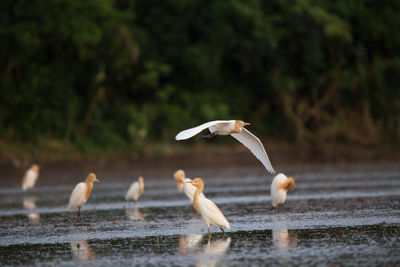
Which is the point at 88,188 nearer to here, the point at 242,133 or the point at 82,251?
the point at 242,133

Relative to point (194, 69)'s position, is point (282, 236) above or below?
below

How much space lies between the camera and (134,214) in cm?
1328

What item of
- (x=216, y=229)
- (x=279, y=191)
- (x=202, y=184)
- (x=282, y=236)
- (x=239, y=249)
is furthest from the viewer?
(x=279, y=191)

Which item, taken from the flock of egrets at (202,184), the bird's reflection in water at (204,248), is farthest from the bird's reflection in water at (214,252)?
the flock of egrets at (202,184)

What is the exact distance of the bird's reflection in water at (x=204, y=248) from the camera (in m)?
7.78

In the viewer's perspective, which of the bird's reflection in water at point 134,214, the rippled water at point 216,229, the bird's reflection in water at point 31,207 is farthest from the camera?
the bird's reflection in water at point 31,207

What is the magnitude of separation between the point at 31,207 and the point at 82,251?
7.08m

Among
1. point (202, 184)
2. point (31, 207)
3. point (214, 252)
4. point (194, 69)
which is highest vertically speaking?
point (194, 69)

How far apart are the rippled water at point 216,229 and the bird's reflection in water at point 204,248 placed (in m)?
0.01

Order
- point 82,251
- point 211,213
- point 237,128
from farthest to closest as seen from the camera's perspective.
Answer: point 237,128 → point 211,213 → point 82,251

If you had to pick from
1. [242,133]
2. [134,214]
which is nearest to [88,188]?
[134,214]

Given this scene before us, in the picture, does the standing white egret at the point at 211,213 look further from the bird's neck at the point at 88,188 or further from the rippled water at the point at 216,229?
the bird's neck at the point at 88,188

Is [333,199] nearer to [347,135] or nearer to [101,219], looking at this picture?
[101,219]

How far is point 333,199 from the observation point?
14.4 meters
